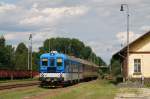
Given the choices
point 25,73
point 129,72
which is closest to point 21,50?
point 25,73

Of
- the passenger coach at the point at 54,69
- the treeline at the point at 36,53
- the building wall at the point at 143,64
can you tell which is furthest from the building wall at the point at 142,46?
the treeline at the point at 36,53

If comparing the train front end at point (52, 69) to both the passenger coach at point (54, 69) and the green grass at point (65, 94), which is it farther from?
the green grass at point (65, 94)

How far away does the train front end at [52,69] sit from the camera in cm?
4262

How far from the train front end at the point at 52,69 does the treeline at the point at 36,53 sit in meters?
84.2

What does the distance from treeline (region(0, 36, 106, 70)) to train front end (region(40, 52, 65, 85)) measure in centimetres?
8417

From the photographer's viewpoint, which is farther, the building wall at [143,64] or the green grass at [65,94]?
the building wall at [143,64]

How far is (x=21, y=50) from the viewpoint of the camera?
198000 millimetres

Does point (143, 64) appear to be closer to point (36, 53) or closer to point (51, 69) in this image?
point (51, 69)

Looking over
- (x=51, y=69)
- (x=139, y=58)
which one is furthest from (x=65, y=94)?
(x=139, y=58)

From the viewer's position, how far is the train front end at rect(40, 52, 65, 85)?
140ft

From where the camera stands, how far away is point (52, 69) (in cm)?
4319

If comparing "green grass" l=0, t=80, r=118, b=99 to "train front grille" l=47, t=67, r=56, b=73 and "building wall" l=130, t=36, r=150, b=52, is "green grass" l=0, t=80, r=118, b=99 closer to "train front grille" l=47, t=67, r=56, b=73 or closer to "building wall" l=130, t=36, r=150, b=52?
"train front grille" l=47, t=67, r=56, b=73

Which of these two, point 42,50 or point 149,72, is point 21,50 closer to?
point 42,50

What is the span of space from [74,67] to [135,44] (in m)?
7.22
